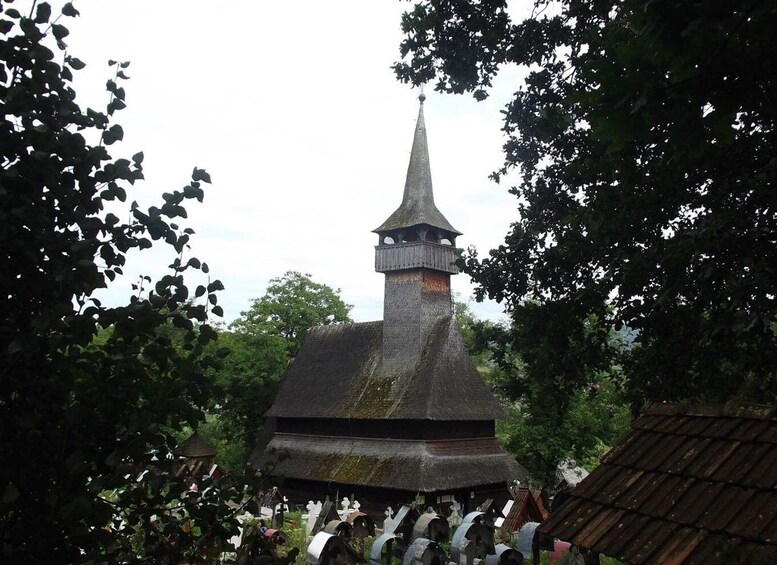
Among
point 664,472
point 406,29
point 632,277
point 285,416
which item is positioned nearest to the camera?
point 664,472

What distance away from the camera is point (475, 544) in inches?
502

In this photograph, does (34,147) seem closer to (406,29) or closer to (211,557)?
(211,557)

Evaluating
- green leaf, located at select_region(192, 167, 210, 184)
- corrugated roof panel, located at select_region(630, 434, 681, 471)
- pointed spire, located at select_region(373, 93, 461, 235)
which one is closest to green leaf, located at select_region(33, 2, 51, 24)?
green leaf, located at select_region(192, 167, 210, 184)

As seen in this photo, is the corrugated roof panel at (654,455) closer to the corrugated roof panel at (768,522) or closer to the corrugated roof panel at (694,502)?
the corrugated roof panel at (694,502)

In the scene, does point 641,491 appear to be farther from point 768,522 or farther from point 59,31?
point 59,31

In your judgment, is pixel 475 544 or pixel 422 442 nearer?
pixel 475 544

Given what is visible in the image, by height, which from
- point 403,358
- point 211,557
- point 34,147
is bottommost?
point 211,557

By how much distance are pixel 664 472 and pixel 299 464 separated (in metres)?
24.4

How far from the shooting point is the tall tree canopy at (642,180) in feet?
8.20

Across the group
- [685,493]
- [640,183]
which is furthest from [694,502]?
[640,183]

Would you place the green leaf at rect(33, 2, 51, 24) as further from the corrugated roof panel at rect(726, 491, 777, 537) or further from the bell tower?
the bell tower

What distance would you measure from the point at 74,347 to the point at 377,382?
26.4m

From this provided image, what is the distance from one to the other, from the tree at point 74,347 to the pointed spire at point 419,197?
26.9 metres

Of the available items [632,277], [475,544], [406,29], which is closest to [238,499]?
[632,277]
